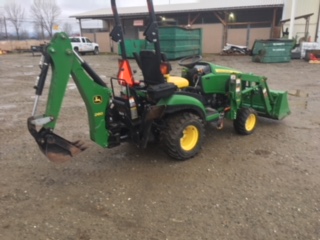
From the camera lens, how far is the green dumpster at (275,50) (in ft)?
56.0

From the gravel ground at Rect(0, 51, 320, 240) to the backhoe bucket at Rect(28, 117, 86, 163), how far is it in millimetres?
455

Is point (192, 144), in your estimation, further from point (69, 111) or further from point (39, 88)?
point (69, 111)

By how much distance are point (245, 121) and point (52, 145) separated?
3235mm

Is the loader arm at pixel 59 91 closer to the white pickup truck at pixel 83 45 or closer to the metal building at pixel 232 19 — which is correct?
the metal building at pixel 232 19

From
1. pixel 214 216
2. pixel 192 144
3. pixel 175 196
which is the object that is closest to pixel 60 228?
pixel 175 196

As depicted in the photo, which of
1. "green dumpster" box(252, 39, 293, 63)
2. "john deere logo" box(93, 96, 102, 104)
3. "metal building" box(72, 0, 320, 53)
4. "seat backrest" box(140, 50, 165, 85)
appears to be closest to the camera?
"john deere logo" box(93, 96, 102, 104)

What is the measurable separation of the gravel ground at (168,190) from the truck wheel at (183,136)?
0.17 m

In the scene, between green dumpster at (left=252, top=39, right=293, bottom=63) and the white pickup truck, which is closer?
green dumpster at (left=252, top=39, right=293, bottom=63)

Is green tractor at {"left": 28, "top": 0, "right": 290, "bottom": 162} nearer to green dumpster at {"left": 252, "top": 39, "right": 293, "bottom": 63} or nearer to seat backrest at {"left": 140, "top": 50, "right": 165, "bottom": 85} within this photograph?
seat backrest at {"left": 140, "top": 50, "right": 165, "bottom": 85}

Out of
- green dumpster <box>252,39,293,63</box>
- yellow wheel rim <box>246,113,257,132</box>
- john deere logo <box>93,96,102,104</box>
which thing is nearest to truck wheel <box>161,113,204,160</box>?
john deere logo <box>93,96,102,104</box>

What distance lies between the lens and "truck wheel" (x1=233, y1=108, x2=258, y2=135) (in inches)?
204

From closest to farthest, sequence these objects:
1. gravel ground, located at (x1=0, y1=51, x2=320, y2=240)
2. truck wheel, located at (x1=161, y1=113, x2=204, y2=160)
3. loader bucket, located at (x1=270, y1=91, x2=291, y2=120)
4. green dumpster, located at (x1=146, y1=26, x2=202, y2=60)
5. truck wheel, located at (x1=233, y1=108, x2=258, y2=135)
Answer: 1. gravel ground, located at (x1=0, y1=51, x2=320, y2=240)
2. truck wheel, located at (x1=161, y1=113, x2=204, y2=160)
3. truck wheel, located at (x1=233, y1=108, x2=258, y2=135)
4. loader bucket, located at (x1=270, y1=91, x2=291, y2=120)
5. green dumpster, located at (x1=146, y1=26, x2=202, y2=60)

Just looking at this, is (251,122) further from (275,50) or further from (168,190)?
(275,50)

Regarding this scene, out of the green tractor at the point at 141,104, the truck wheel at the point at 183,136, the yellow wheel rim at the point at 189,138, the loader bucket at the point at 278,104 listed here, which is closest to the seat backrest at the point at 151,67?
the green tractor at the point at 141,104
